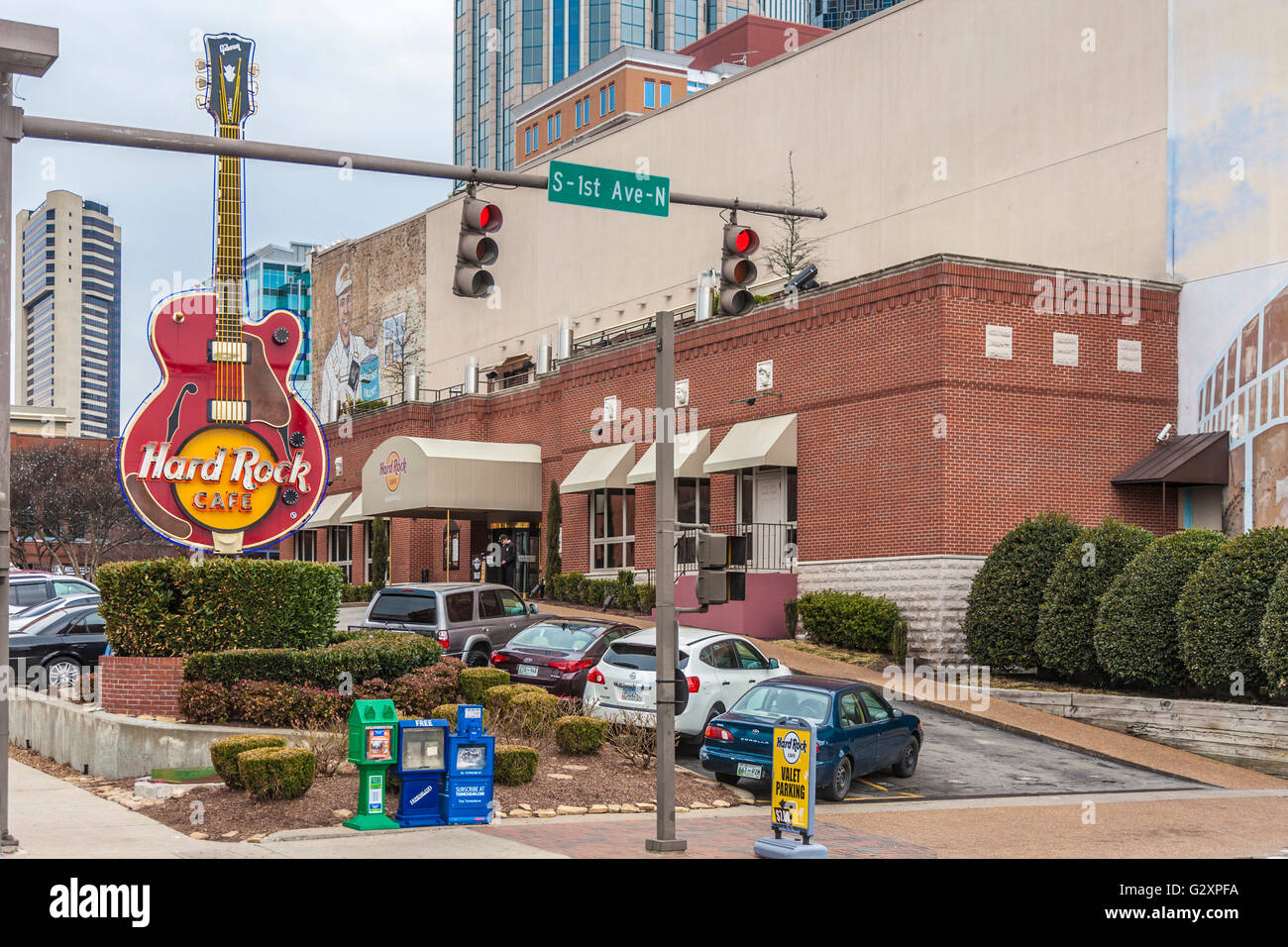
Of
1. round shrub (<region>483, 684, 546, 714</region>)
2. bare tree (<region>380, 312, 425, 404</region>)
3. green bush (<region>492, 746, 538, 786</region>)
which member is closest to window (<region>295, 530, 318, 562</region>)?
bare tree (<region>380, 312, 425, 404</region>)

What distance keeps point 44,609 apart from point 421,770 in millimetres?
15521

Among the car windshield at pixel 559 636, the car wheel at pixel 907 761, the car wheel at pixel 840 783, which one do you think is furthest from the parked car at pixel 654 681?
the car wheel at pixel 907 761

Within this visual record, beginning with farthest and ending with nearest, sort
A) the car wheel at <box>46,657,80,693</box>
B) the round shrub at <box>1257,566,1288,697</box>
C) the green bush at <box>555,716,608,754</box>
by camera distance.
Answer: the car wheel at <box>46,657,80,693</box>, the round shrub at <box>1257,566,1288,697</box>, the green bush at <box>555,716,608,754</box>

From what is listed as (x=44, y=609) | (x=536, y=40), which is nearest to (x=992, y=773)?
(x=44, y=609)

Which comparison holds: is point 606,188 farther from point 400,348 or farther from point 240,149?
point 400,348

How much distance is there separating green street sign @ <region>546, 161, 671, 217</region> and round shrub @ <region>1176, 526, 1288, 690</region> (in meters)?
12.0

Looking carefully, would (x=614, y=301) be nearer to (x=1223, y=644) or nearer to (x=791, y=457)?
(x=791, y=457)

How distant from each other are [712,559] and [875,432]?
16.1m

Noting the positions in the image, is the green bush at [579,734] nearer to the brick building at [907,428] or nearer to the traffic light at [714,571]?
the traffic light at [714,571]

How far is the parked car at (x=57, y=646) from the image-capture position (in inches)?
938

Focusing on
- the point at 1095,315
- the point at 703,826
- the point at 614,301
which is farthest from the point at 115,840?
the point at 614,301

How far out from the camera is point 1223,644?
66.9ft

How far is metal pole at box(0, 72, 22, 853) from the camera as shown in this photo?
1129cm

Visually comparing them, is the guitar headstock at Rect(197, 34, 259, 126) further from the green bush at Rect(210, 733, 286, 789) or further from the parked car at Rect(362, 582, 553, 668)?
the green bush at Rect(210, 733, 286, 789)
